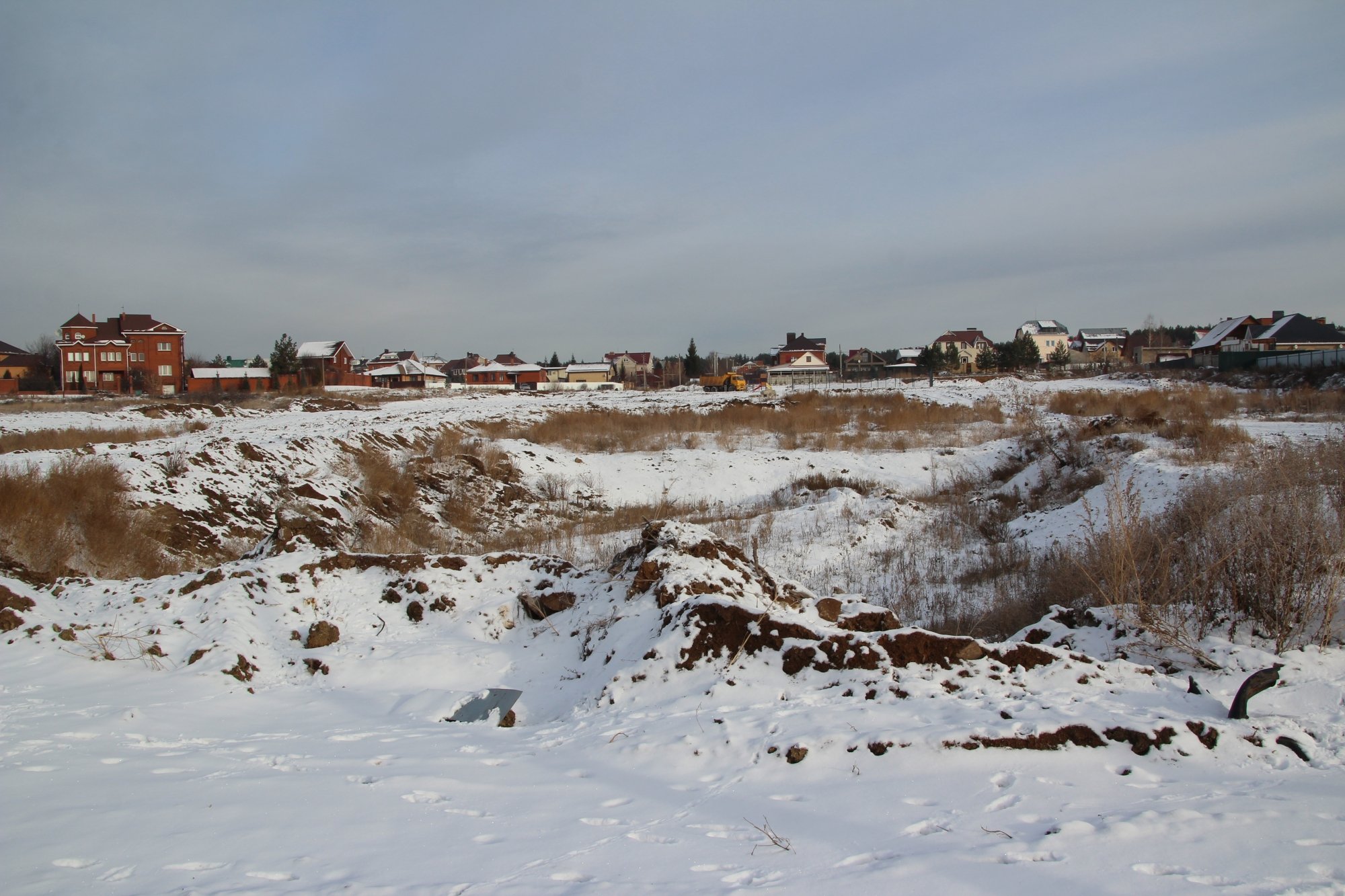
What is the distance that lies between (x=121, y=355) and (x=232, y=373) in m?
8.29

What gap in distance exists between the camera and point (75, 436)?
813 inches

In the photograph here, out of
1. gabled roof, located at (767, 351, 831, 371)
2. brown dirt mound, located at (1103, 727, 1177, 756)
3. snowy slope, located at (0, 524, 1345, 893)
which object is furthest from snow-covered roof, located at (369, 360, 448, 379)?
brown dirt mound, located at (1103, 727, 1177, 756)

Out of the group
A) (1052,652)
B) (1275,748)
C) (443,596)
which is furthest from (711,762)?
(443,596)

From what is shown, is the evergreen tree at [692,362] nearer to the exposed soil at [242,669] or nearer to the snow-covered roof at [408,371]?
the snow-covered roof at [408,371]

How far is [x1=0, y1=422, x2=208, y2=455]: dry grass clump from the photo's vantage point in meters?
18.6

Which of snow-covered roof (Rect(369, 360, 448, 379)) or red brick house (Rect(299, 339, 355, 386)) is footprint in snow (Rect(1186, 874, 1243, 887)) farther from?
snow-covered roof (Rect(369, 360, 448, 379))

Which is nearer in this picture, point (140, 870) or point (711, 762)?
point (140, 870)

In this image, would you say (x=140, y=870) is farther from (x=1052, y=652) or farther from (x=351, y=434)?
(x=351, y=434)

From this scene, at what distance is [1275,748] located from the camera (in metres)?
4.51

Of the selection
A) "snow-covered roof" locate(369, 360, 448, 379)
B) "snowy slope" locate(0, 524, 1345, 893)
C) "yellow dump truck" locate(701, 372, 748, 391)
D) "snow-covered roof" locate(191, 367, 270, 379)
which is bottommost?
"snowy slope" locate(0, 524, 1345, 893)

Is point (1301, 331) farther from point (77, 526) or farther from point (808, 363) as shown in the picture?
point (77, 526)

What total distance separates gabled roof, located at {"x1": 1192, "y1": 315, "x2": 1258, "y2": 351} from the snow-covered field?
77897mm

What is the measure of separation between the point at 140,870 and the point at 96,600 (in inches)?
227

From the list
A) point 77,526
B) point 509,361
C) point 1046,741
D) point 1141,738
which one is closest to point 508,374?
point 509,361
